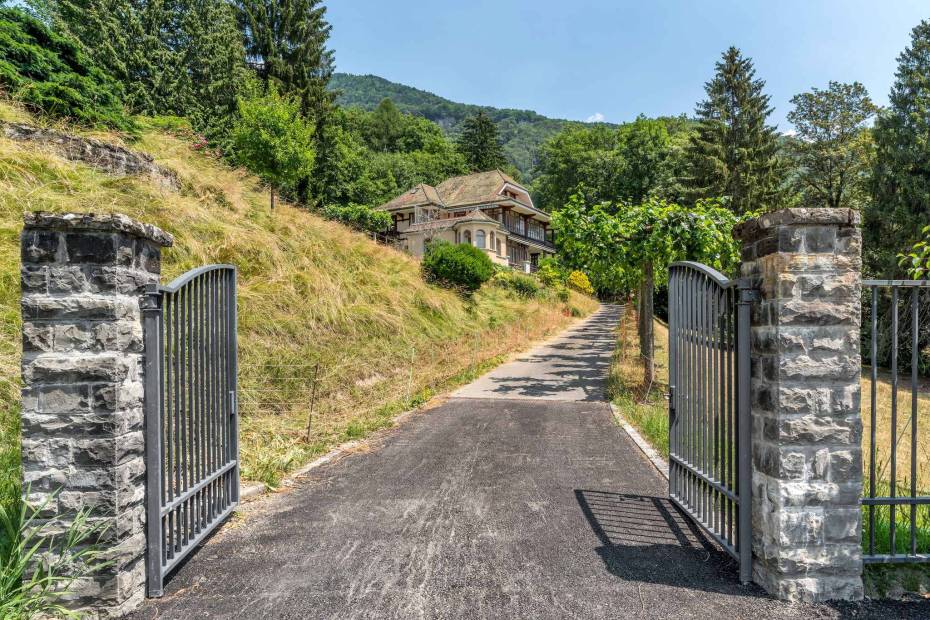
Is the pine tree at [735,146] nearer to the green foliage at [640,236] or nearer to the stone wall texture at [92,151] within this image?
the green foliage at [640,236]

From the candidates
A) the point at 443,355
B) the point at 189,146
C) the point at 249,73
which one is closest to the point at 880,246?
the point at 443,355

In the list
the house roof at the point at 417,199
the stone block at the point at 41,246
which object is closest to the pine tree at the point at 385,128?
the house roof at the point at 417,199

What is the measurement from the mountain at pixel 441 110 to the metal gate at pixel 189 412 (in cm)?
11131

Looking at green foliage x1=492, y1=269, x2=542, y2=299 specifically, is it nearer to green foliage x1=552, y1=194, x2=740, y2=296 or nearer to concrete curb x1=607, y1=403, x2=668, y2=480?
green foliage x1=552, y1=194, x2=740, y2=296

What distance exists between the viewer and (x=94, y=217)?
298 centimetres

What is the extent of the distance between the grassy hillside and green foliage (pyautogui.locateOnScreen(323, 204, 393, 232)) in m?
13.9

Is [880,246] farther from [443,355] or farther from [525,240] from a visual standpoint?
→ [525,240]

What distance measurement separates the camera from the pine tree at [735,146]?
30.9 m

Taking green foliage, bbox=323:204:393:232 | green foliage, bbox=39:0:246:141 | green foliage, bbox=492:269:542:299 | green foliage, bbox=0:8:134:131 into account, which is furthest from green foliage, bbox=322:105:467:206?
green foliage, bbox=0:8:134:131

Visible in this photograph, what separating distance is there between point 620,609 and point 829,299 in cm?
238

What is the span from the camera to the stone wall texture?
10492 millimetres

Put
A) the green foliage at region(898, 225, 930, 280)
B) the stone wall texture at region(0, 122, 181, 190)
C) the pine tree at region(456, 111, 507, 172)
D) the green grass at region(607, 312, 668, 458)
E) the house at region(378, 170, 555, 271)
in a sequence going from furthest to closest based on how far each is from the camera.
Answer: the pine tree at region(456, 111, 507, 172) → the house at region(378, 170, 555, 271) → the stone wall texture at region(0, 122, 181, 190) → the green grass at region(607, 312, 668, 458) → the green foliage at region(898, 225, 930, 280)

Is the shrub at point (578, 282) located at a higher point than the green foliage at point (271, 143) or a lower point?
lower

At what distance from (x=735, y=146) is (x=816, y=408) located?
34.3 m
